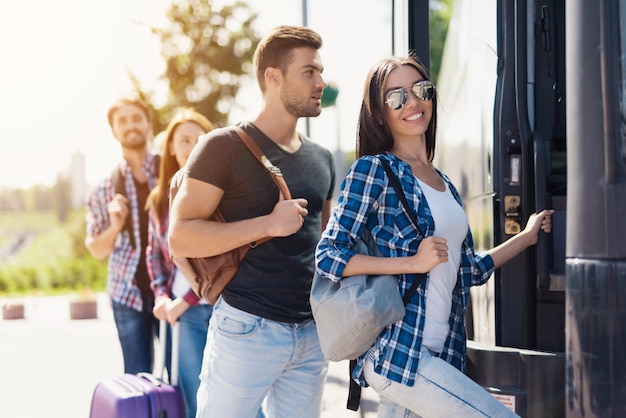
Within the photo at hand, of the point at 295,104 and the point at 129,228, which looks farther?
the point at 129,228

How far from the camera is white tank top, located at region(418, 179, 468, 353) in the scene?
2.81 metres

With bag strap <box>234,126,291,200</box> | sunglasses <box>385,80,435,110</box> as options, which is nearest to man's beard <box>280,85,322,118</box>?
bag strap <box>234,126,291,200</box>

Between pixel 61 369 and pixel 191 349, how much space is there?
597cm

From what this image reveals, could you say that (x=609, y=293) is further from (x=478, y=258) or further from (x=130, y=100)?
(x=130, y=100)

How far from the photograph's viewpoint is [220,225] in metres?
3.20

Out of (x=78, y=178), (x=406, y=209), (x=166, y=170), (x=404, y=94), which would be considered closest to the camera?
(x=406, y=209)

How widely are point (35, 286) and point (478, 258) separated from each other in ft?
69.8

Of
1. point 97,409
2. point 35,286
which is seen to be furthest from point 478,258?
point 35,286

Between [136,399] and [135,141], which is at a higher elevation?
[135,141]

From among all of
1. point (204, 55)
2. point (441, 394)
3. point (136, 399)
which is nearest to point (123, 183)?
point (136, 399)

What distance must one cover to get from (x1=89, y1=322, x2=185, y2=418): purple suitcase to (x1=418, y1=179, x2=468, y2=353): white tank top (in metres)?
1.55

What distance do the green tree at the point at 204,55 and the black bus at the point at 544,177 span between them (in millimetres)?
16240

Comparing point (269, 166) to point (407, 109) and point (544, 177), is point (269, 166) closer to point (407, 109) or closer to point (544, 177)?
point (407, 109)

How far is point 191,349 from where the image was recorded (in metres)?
4.26
